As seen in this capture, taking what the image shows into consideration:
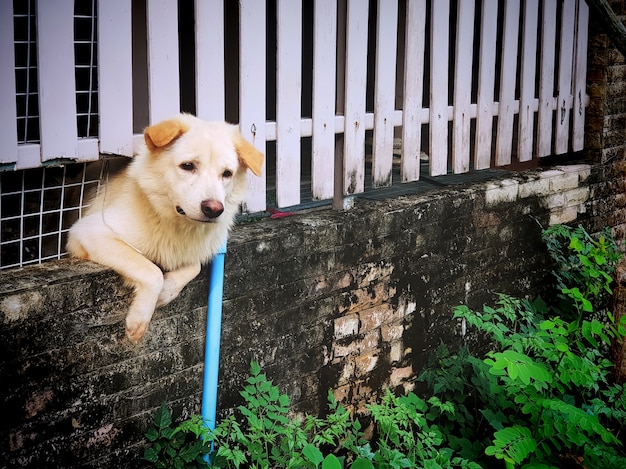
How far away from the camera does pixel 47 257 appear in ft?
10.6

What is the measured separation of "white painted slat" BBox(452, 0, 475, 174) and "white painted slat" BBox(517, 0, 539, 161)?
0.67 meters

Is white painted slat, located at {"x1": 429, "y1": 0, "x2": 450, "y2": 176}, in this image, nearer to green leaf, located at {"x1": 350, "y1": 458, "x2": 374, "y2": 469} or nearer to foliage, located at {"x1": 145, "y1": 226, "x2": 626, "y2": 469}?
foliage, located at {"x1": 145, "y1": 226, "x2": 626, "y2": 469}

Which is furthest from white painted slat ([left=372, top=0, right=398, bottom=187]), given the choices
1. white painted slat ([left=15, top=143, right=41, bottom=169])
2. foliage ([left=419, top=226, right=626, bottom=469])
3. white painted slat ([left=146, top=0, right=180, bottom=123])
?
white painted slat ([left=15, top=143, right=41, bottom=169])

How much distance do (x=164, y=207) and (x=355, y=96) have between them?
155 centimetres

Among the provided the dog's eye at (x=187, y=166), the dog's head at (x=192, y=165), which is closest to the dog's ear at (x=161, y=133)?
the dog's head at (x=192, y=165)

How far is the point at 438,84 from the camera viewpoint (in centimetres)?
484

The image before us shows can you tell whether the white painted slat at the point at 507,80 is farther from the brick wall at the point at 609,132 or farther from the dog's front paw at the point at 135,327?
the dog's front paw at the point at 135,327

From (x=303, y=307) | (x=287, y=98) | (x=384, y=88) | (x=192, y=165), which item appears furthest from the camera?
(x=384, y=88)

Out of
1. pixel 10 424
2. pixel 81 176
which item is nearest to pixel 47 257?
pixel 81 176

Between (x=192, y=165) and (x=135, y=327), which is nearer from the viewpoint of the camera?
(x=192, y=165)

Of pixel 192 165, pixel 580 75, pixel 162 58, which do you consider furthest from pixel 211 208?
pixel 580 75

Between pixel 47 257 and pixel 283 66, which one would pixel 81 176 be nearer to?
pixel 47 257

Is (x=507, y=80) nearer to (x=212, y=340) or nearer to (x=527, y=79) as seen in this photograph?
(x=527, y=79)

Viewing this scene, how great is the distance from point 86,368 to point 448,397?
2483 millimetres
